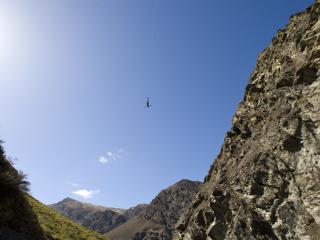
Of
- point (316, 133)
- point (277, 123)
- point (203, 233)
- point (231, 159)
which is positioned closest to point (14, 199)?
point (203, 233)

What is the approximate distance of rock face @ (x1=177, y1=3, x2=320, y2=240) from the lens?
75.6ft

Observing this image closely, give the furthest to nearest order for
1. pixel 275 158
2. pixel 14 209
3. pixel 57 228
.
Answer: pixel 57 228 → pixel 14 209 → pixel 275 158

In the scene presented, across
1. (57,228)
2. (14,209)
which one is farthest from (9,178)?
(57,228)

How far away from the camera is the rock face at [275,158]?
75.6 ft

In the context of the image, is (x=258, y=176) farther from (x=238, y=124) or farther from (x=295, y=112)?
(x=238, y=124)

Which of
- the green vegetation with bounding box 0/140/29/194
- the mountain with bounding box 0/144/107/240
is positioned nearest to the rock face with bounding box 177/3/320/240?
the mountain with bounding box 0/144/107/240

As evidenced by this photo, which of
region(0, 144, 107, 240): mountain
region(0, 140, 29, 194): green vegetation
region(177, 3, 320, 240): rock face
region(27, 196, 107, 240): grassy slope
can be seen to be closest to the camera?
region(177, 3, 320, 240): rock face

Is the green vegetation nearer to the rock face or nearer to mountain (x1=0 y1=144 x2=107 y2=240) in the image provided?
mountain (x1=0 y1=144 x2=107 y2=240)

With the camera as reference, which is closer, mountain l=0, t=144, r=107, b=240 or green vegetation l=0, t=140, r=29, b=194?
mountain l=0, t=144, r=107, b=240

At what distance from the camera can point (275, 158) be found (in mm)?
25875

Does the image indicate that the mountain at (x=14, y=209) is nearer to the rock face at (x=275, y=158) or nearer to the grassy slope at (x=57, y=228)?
the grassy slope at (x=57, y=228)

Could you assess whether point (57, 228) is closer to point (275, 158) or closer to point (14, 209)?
point (14, 209)

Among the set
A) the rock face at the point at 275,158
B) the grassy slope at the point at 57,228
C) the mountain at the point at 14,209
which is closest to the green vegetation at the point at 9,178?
the mountain at the point at 14,209

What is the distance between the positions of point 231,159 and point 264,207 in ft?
25.6
